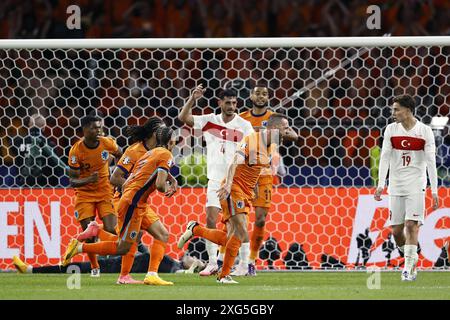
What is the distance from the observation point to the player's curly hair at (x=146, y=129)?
10.3 meters

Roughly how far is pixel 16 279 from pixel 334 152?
13.7ft

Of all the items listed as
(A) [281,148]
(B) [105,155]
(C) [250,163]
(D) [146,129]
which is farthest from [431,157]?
(B) [105,155]

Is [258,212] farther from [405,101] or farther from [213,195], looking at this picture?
[405,101]

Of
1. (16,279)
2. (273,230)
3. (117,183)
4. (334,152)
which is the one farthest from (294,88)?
(16,279)

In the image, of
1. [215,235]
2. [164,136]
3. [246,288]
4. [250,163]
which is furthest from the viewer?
[215,235]

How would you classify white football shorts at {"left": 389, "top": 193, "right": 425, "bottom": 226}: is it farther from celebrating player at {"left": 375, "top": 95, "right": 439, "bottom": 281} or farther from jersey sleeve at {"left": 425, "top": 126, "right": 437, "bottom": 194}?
jersey sleeve at {"left": 425, "top": 126, "right": 437, "bottom": 194}

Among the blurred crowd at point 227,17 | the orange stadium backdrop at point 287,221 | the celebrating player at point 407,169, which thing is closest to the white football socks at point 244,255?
the orange stadium backdrop at point 287,221

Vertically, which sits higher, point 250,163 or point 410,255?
point 250,163

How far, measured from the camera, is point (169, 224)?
40.8 feet

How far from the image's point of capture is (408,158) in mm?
10688

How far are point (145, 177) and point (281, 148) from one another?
412 cm

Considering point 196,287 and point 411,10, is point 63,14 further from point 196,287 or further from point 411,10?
point 196,287

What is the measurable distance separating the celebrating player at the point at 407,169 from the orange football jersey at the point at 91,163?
3.08 metres

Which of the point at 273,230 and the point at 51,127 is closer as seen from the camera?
the point at 273,230
